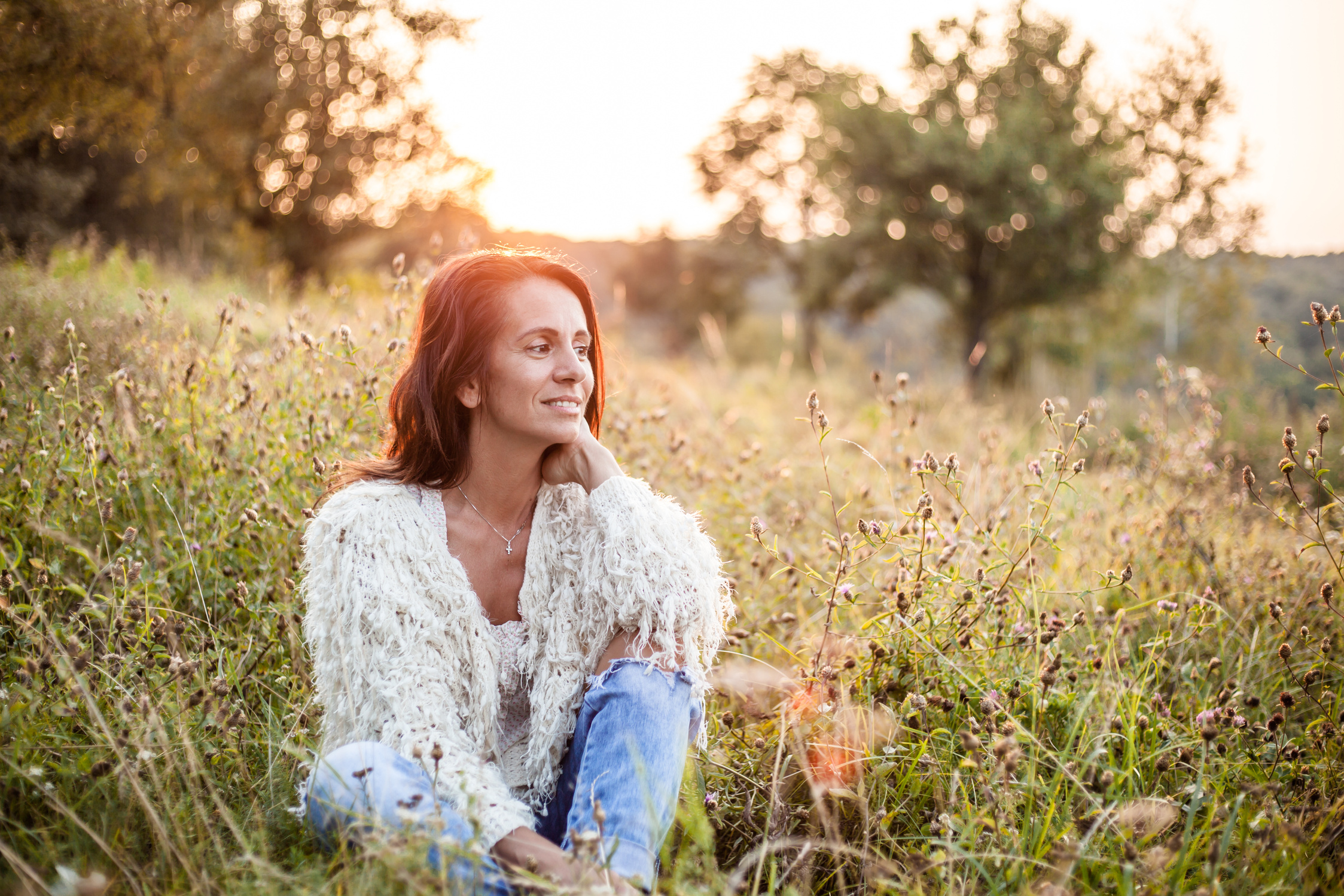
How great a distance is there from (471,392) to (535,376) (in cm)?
21

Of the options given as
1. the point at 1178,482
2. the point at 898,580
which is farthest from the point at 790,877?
the point at 1178,482

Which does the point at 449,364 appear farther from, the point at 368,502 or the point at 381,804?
the point at 381,804

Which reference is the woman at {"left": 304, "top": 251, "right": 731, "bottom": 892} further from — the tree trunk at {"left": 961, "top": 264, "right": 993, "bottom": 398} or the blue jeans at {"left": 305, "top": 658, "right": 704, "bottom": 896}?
the tree trunk at {"left": 961, "top": 264, "right": 993, "bottom": 398}

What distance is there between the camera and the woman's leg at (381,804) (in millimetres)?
1431

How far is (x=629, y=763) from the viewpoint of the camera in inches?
66.4

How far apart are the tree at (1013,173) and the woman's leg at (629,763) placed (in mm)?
10266

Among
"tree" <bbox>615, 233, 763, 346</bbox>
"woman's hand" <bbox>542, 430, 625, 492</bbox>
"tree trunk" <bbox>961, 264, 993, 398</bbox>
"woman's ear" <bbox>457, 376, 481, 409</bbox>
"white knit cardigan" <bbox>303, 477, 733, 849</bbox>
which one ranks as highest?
"tree" <bbox>615, 233, 763, 346</bbox>

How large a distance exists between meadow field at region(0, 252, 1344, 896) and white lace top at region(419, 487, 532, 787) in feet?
1.34

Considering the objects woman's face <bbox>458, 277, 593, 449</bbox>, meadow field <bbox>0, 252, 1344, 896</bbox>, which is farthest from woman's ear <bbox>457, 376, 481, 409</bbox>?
meadow field <bbox>0, 252, 1344, 896</bbox>

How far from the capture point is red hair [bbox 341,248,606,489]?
2.09 meters

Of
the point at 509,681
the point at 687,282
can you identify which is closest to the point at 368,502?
the point at 509,681

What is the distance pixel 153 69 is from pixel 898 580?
6305 mm

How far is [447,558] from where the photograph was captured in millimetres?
1939

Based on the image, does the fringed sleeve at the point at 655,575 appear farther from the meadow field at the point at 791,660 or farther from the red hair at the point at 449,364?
the red hair at the point at 449,364
